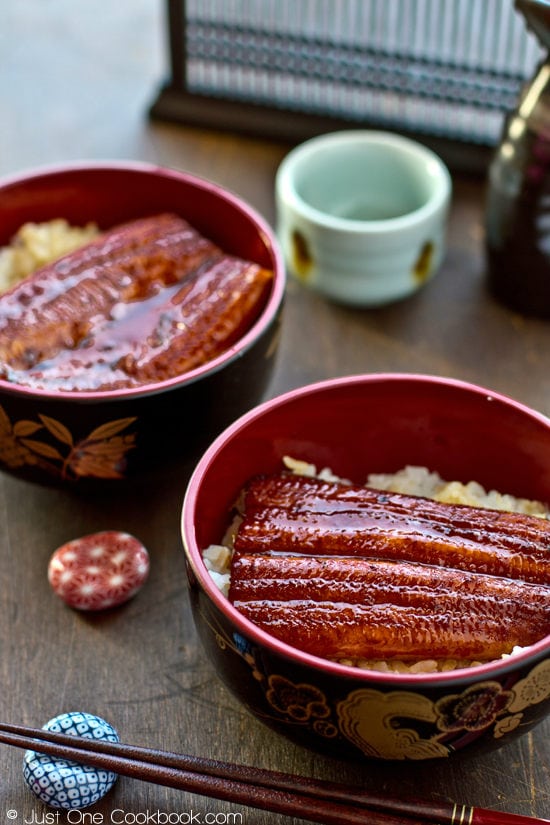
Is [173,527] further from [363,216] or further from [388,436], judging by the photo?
[363,216]

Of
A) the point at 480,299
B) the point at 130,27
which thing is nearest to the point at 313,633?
the point at 480,299

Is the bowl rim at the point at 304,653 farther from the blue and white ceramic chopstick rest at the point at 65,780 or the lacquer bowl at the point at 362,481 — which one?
the blue and white ceramic chopstick rest at the point at 65,780

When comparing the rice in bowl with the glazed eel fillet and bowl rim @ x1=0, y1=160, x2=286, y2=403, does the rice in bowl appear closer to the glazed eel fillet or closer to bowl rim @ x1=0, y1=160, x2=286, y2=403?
the glazed eel fillet

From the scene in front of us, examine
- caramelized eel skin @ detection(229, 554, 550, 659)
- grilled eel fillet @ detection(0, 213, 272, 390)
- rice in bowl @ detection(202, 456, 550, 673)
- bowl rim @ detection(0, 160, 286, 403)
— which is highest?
bowl rim @ detection(0, 160, 286, 403)

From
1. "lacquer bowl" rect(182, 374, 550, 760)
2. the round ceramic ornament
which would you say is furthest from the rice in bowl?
the round ceramic ornament

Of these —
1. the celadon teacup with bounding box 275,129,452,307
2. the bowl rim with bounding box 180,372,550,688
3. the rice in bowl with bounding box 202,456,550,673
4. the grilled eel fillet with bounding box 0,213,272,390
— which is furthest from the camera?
the celadon teacup with bounding box 275,129,452,307

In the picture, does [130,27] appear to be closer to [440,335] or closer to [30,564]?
[440,335]

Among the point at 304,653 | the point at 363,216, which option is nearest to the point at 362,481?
the point at 304,653
